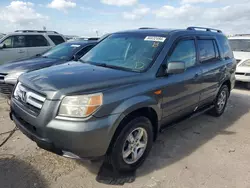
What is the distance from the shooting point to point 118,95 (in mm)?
2641

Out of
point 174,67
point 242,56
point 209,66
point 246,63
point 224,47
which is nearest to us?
point 174,67

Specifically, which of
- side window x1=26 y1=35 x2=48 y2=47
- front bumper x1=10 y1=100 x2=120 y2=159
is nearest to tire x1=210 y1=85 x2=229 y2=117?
front bumper x1=10 y1=100 x2=120 y2=159

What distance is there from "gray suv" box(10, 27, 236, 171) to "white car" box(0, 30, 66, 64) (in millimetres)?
6247

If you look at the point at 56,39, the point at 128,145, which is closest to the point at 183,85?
the point at 128,145

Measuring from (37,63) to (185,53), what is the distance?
12.1 feet

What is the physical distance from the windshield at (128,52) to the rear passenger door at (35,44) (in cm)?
628

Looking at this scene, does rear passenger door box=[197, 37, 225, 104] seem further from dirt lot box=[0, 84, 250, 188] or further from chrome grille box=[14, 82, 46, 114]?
chrome grille box=[14, 82, 46, 114]

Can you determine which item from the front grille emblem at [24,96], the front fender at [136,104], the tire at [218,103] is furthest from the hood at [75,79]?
the tire at [218,103]

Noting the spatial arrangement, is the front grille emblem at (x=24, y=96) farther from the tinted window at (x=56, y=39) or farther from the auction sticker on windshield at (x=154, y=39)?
the tinted window at (x=56, y=39)

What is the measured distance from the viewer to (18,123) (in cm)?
292

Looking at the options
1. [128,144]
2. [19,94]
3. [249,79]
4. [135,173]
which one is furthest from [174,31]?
[249,79]

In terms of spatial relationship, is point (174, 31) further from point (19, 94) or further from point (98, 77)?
point (19, 94)

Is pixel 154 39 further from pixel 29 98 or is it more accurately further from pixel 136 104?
pixel 29 98

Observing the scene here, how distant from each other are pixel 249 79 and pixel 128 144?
22.2 feet
